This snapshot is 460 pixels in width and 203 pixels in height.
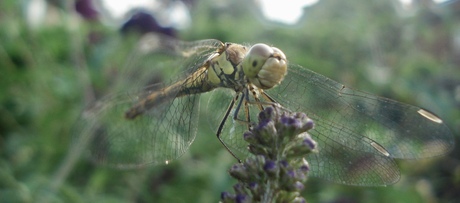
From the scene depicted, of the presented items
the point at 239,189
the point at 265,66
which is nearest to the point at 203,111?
the point at 265,66

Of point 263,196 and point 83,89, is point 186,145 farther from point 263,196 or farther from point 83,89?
point 83,89

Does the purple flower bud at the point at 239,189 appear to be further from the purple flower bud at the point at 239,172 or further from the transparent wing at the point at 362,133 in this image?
the transparent wing at the point at 362,133

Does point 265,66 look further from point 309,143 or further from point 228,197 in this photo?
point 228,197

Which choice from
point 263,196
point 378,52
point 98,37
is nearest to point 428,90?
point 378,52

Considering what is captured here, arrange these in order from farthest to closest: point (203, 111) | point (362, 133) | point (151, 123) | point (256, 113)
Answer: point (203, 111) → point (151, 123) → point (256, 113) → point (362, 133)

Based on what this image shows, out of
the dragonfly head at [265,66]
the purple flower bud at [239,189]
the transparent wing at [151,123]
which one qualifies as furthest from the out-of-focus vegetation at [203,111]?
the purple flower bud at [239,189]

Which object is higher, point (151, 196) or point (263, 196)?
point (151, 196)

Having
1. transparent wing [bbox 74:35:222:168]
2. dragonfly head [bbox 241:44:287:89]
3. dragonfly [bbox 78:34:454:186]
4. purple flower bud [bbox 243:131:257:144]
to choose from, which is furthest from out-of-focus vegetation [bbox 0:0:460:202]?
purple flower bud [bbox 243:131:257:144]
